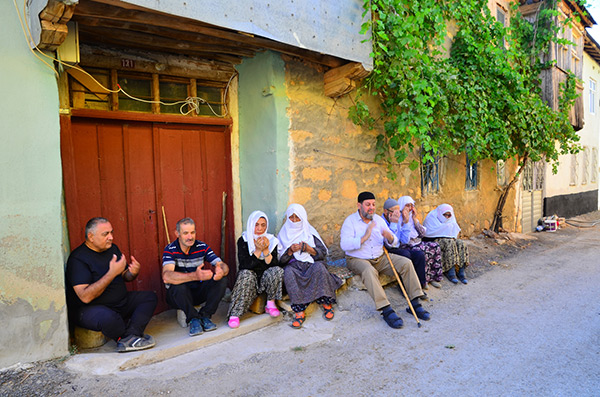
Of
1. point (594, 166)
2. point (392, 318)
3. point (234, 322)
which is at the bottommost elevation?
point (392, 318)

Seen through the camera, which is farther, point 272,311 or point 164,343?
point 272,311

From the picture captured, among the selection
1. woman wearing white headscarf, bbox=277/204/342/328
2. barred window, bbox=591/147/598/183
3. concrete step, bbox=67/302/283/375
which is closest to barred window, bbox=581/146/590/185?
barred window, bbox=591/147/598/183

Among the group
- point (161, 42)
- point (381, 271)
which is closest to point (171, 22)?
point (161, 42)

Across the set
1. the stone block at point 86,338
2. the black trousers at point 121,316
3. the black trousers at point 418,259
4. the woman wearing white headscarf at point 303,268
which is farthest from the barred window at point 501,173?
the stone block at point 86,338

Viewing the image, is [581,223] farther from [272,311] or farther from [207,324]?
[207,324]

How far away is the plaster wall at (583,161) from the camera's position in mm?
13008

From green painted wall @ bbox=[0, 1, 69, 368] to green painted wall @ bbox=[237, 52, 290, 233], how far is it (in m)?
2.18

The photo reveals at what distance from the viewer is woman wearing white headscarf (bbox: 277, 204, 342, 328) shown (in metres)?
4.08

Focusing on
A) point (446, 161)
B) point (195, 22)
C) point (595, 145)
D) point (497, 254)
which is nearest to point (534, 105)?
point (446, 161)

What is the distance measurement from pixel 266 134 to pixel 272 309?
2.01m

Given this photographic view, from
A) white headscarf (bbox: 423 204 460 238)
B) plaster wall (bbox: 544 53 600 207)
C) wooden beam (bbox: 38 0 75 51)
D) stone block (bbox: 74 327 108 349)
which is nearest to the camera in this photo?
wooden beam (bbox: 38 0 75 51)

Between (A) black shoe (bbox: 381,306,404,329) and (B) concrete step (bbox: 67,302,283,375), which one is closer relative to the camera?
(B) concrete step (bbox: 67,302,283,375)

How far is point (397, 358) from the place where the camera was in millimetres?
3412

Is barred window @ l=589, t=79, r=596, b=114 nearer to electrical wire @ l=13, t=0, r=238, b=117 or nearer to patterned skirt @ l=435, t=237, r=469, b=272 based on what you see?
patterned skirt @ l=435, t=237, r=469, b=272
